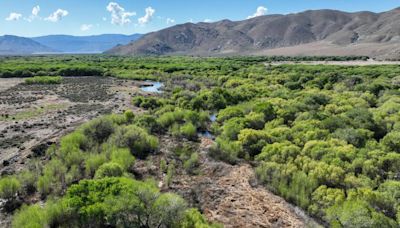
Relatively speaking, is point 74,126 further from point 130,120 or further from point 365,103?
point 365,103

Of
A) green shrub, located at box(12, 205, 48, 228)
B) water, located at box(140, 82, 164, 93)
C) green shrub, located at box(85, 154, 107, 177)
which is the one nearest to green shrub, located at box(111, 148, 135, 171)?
green shrub, located at box(85, 154, 107, 177)

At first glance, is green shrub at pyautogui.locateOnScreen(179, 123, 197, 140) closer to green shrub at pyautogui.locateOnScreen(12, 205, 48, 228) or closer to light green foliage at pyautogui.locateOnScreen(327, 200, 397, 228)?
light green foliage at pyautogui.locateOnScreen(327, 200, 397, 228)

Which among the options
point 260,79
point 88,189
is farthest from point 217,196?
point 260,79

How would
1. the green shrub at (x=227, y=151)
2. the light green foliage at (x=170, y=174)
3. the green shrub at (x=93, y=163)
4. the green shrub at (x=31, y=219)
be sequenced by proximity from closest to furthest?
the green shrub at (x=31, y=219) < the light green foliage at (x=170, y=174) < the green shrub at (x=93, y=163) < the green shrub at (x=227, y=151)

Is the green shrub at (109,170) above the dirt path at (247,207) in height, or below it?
above

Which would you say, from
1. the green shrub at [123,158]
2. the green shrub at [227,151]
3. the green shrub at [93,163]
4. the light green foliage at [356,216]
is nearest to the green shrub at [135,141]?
the green shrub at [123,158]

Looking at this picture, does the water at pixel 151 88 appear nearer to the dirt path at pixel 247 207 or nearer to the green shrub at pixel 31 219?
the dirt path at pixel 247 207

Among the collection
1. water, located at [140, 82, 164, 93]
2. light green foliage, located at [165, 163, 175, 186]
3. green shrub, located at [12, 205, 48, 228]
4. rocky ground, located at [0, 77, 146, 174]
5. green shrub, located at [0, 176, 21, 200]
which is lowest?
water, located at [140, 82, 164, 93]

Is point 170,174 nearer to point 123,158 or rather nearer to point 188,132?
point 123,158

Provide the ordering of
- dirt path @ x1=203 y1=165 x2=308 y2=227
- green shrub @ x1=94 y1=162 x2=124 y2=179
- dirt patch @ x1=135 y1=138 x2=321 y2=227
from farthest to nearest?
green shrub @ x1=94 y1=162 x2=124 y2=179
dirt patch @ x1=135 y1=138 x2=321 y2=227
dirt path @ x1=203 y1=165 x2=308 y2=227

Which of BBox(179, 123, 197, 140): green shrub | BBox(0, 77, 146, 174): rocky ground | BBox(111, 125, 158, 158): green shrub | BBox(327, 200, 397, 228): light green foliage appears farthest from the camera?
BBox(179, 123, 197, 140): green shrub
